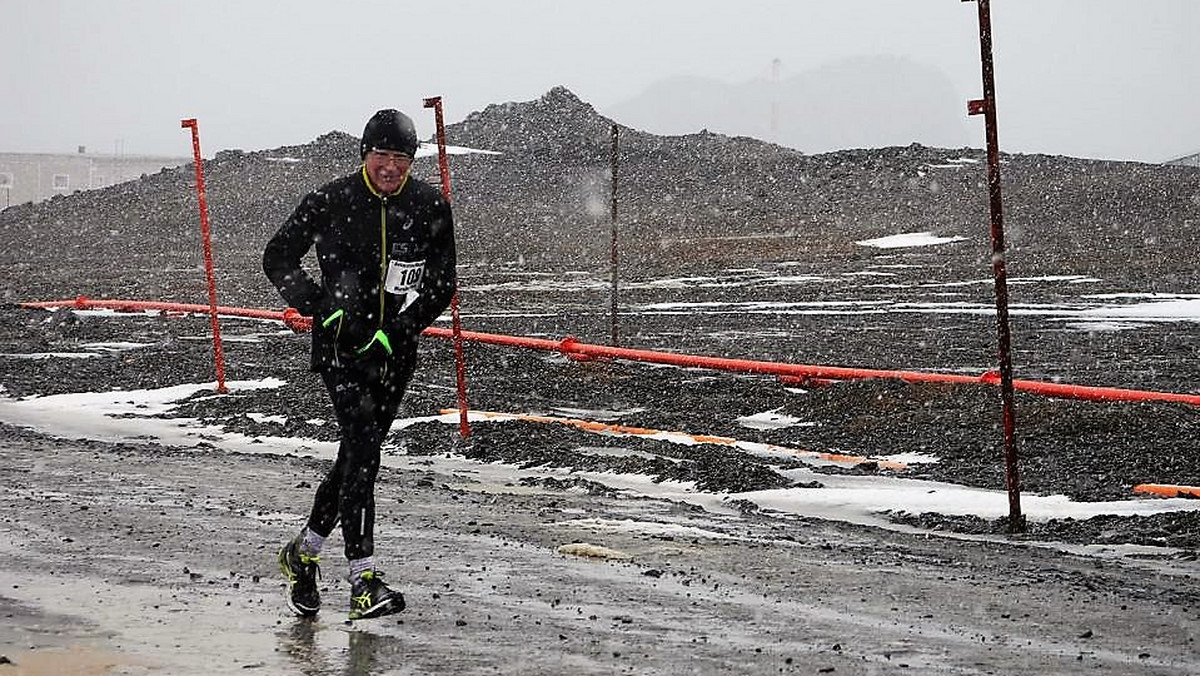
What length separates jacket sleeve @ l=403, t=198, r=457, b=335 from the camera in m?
6.14

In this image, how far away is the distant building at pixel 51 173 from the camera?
4087 inches

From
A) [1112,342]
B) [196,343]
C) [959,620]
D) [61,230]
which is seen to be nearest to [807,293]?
[1112,342]

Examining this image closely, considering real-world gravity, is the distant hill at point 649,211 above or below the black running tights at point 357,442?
above

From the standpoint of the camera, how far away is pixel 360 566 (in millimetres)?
6133

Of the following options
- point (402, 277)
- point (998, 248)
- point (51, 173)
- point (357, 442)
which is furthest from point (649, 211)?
point (51, 173)

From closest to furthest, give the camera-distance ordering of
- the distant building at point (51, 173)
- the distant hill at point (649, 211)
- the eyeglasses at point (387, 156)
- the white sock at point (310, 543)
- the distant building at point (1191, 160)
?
the eyeglasses at point (387, 156), the white sock at point (310, 543), the distant hill at point (649, 211), the distant building at point (1191, 160), the distant building at point (51, 173)

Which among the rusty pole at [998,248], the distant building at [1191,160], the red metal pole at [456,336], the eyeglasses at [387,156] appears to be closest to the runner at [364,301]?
the eyeglasses at [387,156]

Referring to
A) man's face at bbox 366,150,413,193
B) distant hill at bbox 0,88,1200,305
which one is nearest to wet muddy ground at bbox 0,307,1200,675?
man's face at bbox 366,150,413,193

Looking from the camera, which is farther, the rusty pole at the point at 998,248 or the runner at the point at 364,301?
the rusty pole at the point at 998,248

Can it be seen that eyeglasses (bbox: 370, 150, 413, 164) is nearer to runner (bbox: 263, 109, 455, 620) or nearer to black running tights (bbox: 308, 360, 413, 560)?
runner (bbox: 263, 109, 455, 620)

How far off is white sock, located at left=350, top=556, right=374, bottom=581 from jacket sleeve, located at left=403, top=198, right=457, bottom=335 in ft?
2.81

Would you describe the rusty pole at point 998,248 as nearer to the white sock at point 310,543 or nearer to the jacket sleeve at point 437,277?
the jacket sleeve at point 437,277

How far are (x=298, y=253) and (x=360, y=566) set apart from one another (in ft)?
3.94

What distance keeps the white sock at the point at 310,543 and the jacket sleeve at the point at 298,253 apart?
832 millimetres
